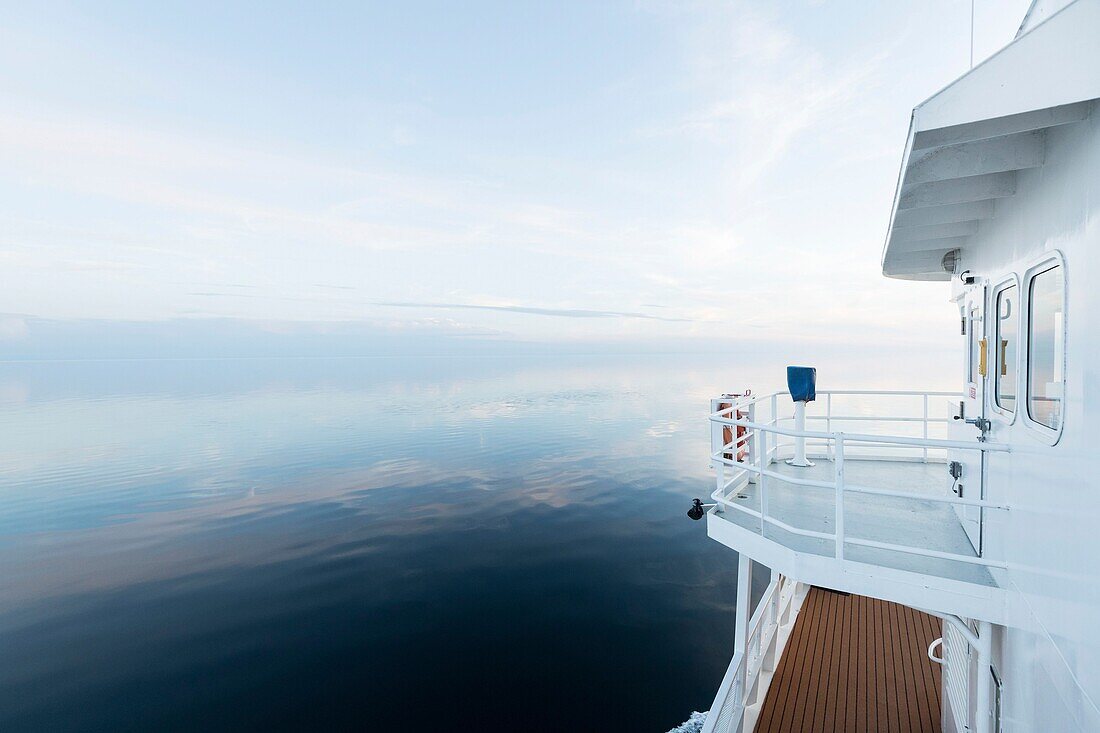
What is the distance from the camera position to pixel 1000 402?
161 inches

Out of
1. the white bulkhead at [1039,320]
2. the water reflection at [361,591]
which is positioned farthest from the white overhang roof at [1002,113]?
the water reflection at [361,591]

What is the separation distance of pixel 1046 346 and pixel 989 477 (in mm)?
1609

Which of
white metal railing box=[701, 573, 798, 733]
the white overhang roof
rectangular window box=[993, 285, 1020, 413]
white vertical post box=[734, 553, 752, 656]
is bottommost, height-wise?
white metal railing box=[701, 573, 798, 733]

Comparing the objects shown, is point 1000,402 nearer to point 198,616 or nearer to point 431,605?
point 431,605

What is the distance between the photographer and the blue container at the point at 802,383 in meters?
7.37

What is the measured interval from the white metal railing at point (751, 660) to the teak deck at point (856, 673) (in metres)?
0.34

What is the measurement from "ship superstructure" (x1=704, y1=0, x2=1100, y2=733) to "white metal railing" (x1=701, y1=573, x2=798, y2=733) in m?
0.04

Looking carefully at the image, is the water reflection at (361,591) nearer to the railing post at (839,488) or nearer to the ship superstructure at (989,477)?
the ship superstructure at (989,477)

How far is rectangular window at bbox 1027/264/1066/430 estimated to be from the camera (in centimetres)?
281

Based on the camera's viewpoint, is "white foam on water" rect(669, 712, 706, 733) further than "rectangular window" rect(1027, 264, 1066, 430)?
Yes

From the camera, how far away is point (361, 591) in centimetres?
1567

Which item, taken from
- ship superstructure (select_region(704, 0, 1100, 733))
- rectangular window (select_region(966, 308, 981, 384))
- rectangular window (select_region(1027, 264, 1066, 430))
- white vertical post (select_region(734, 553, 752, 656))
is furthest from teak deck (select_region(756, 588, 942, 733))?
rectangular window (select_region(1027, 264, 1066, 430))

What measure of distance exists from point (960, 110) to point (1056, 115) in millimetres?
399

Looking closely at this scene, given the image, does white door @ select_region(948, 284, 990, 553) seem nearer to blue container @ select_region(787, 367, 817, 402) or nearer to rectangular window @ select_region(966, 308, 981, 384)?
rectangular window @ select_region(966, 308, 981, 384)
